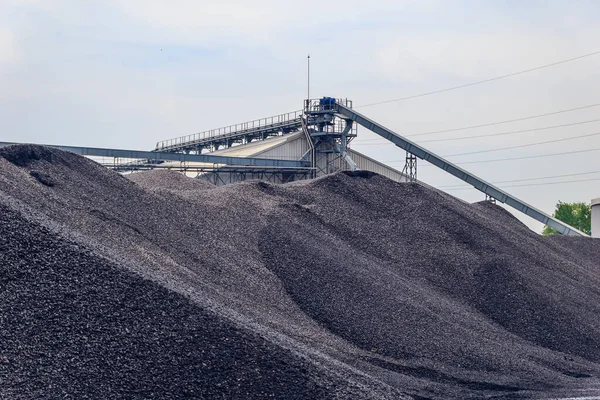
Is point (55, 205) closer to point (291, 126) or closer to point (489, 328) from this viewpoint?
point (489, 328)

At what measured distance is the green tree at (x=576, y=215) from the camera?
68.6m

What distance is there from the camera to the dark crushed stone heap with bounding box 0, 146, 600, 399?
10914mm

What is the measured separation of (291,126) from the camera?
42.7 metres

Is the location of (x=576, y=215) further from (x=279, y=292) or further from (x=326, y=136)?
(x=279, y=292)

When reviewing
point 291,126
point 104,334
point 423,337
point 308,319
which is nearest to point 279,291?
point 308,319

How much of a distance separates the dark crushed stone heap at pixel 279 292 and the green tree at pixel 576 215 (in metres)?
40.3

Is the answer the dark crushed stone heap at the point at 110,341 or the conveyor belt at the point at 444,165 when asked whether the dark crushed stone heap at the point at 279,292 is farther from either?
the conveyor belt at the point at 444,165

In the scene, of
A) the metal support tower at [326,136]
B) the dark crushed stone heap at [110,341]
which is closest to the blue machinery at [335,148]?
the metal support tower at [326,136]

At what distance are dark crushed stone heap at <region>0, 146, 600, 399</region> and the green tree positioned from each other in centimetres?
4026

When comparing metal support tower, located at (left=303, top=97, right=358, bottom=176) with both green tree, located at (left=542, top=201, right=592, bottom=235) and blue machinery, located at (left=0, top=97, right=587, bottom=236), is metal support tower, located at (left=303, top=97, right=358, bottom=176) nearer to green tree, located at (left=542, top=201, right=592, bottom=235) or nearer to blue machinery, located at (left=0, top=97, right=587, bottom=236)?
blue machinery, located at (left=0, top=97, right=587, bottom=236)

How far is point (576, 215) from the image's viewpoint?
69.1 m

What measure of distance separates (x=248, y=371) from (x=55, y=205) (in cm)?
730

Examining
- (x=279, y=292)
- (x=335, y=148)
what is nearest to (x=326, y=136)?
(x=335, y=148)

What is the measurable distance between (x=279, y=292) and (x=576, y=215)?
185ft
